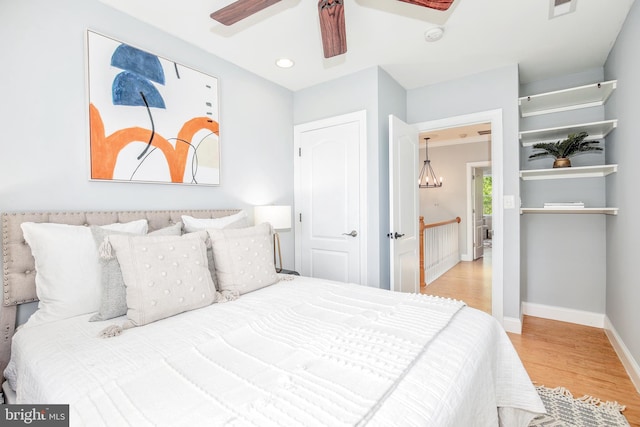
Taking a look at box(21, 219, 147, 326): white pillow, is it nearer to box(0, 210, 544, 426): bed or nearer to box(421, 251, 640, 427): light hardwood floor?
box(0, 210, 544, 426): bed

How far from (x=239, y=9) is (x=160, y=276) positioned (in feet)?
4.61

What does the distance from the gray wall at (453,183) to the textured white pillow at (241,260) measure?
5.59 m

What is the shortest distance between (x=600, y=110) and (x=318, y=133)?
279cm

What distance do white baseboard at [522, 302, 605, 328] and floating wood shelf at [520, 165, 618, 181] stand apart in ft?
4.57

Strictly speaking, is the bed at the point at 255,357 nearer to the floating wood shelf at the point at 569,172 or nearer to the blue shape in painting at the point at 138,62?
the blue shape in painting at the point at 138,62

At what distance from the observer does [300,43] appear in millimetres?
2461

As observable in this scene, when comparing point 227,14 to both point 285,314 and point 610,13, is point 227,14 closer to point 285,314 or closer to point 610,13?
point 285,314

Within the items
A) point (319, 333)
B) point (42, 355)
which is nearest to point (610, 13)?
point (319, 333)

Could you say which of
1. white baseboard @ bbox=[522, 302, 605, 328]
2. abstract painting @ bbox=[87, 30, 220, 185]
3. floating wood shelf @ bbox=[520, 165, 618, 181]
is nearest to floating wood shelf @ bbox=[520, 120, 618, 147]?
floating wood shelf @ bbox=[520, 165, 618, 181]

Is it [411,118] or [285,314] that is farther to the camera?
[411,118]

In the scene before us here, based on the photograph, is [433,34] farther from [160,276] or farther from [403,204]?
[160,276]

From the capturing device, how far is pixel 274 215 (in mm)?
2791

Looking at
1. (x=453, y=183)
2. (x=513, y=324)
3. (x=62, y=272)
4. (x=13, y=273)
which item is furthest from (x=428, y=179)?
(x=13, y=273)

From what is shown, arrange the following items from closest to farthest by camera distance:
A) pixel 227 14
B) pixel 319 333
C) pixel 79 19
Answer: pixel 319 333 → pixel 227 14 → pixel 79 19
